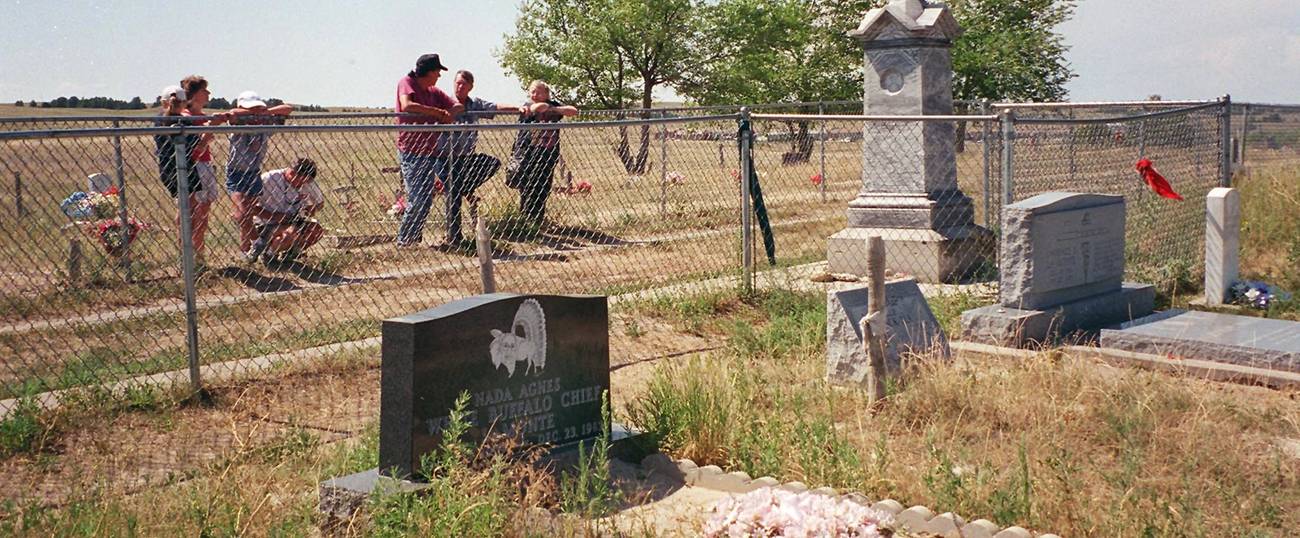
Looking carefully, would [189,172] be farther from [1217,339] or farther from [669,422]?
[1217,339]

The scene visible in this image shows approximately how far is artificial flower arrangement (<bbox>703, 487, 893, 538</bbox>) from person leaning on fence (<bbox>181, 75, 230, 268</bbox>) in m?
7.94

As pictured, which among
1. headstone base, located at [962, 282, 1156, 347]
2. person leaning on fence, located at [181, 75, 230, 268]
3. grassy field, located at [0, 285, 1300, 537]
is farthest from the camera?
person leaning on fence, located at [181, 75, 230, 268]

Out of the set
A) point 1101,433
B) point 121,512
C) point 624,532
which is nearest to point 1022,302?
point 1101,433

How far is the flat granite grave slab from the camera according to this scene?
8.26 metres

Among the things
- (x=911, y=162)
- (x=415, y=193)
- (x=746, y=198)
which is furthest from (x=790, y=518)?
(x=415, y=193)

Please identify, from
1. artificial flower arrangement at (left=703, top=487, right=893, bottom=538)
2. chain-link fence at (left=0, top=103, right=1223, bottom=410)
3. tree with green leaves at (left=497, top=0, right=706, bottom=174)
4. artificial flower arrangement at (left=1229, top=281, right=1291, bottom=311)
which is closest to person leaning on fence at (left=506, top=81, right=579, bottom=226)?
chain-link fence at (left=0, top=103, right=1223, bottom=410)

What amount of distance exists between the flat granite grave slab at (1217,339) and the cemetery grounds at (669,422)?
0.44m

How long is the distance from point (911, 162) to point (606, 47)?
24.7 m

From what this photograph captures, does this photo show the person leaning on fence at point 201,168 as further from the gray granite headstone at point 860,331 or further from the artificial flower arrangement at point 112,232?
the gray granite headstone at point 860,331

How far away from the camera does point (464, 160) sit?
13.4 m

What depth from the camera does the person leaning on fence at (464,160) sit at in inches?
506

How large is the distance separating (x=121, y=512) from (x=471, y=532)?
1449 mm

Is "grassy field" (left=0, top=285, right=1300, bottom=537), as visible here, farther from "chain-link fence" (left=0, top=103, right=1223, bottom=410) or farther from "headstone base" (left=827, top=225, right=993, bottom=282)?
"headstone base" (left=827, top=225, right=993, bottom=282)

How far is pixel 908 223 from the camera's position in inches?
487
